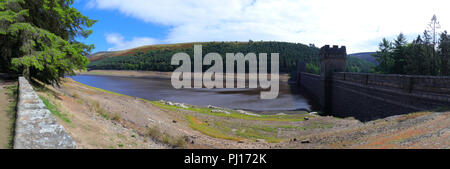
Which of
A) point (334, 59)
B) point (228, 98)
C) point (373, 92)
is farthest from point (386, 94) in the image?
point (228, 98)

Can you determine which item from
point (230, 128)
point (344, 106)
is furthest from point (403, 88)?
point (344, 106)

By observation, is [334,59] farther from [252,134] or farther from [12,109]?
[12,109]

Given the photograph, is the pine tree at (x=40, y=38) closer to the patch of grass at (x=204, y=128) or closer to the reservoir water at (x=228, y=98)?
the patch of grass at (x=204, y=128)

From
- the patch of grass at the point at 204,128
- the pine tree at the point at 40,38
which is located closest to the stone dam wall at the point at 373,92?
the patch of grass at the point at 204,128

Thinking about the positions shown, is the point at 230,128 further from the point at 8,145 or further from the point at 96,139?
the point at 8,145

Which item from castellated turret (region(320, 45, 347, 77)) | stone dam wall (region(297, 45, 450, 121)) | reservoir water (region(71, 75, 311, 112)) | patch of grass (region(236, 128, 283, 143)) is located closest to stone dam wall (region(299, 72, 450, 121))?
stone dam wall (region(297, 45, 450, 121))

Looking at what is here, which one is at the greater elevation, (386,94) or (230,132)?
(386,94)

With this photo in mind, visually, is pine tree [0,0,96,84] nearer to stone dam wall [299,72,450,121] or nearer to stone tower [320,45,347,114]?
stone dam wall [299,72,450,121]
